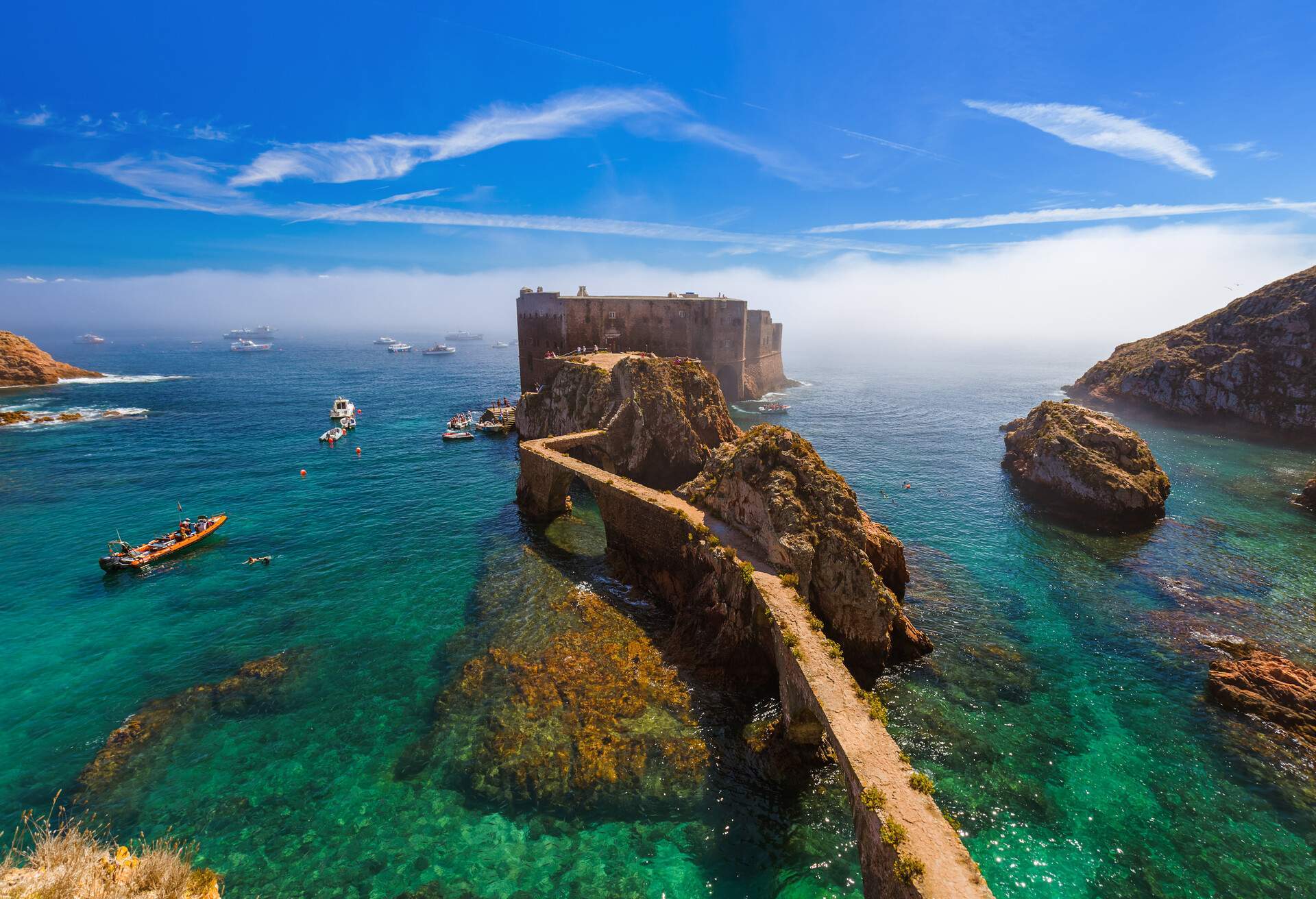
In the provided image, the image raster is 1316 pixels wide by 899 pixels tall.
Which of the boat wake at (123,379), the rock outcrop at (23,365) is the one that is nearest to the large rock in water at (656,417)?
the boat wake at (123,379)

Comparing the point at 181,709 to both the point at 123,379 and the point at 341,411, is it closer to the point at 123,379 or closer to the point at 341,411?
the point at 341,411

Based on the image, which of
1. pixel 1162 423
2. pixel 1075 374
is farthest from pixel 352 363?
pixel 1075 374

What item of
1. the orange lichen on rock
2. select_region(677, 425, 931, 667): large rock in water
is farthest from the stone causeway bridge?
the orange lichen on rock

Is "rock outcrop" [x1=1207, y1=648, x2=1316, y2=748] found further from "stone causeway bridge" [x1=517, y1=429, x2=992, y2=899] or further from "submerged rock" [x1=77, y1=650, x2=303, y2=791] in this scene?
"submerged rock" [x1=77, y1=650, x2=303, y2=791]

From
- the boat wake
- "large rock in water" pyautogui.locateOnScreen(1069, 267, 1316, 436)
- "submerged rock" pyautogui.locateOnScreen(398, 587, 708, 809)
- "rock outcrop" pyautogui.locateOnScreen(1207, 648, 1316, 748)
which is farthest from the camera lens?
the boat wake

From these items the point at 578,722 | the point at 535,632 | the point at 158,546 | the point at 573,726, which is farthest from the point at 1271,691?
the point at 158,546

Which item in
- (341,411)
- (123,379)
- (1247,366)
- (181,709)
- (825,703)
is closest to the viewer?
(825,703)

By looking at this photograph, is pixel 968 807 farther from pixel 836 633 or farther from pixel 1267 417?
pixel 1267 417
